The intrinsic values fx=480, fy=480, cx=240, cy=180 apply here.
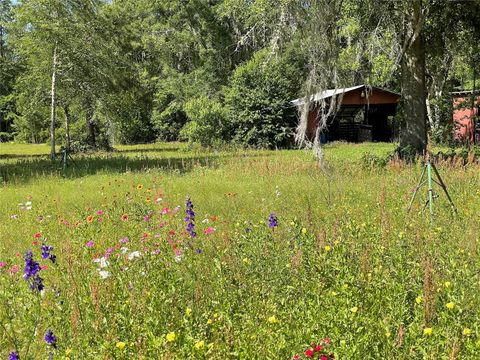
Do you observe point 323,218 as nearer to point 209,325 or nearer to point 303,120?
point 209,325

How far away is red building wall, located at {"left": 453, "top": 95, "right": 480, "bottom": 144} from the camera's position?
29.4 m

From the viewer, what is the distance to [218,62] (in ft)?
140

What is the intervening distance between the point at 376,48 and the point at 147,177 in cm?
833

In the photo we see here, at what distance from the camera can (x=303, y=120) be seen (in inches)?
430

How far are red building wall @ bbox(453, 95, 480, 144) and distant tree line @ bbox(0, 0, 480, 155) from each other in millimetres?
899

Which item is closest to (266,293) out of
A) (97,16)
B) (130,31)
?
(97,16)

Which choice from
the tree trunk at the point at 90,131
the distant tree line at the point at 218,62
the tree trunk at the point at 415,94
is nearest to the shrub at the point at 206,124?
the distant tree line at the point at 218,62

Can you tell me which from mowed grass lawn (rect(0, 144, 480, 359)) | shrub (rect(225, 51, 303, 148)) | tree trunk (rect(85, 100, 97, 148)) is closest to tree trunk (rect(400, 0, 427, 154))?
mowed grass lawn (rect(0, 144, 480, 359))

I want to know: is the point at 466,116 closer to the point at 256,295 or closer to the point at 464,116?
the point at 464,116

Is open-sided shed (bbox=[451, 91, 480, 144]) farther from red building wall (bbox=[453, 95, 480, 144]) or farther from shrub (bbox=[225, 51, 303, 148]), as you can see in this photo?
shrub (bbox=[225, 51, 303, 148])

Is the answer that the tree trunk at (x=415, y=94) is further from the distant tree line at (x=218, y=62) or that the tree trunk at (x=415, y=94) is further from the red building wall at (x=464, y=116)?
the red building wall at (x=464, y=116)

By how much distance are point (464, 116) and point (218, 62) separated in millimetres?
20929

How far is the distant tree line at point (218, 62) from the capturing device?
13414 mm

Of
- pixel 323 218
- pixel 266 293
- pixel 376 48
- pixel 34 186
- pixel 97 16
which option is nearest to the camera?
pixel 266 293
